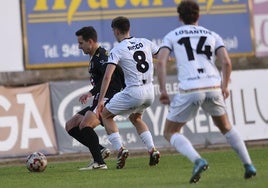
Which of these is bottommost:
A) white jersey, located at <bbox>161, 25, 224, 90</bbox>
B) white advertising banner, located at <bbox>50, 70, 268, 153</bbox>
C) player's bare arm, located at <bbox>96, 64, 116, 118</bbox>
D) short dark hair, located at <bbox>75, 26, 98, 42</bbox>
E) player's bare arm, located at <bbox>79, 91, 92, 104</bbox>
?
white advertising banner, located at <bbox>50, 70, 268, 153</bbox>

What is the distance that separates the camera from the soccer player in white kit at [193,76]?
32.5ft

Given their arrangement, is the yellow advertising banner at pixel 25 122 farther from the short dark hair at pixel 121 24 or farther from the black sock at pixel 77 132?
the short dark hair at pixel 121 24

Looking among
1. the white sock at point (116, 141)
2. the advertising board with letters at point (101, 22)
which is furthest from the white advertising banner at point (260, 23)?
the white sock at point (116, 141)

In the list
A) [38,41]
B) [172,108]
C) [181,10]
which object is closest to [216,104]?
[172,108]

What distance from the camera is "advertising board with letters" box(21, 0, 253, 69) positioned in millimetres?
19922

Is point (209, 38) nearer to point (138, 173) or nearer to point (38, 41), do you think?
point (138, 173)

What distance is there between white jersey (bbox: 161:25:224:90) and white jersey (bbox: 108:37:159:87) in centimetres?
295

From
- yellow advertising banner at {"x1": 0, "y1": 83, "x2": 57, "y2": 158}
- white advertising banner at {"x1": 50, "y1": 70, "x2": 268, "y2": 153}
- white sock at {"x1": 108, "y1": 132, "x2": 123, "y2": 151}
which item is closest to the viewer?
white sock at {"x1": 108, "y1": 132, "x2": 123, "y2": 151}

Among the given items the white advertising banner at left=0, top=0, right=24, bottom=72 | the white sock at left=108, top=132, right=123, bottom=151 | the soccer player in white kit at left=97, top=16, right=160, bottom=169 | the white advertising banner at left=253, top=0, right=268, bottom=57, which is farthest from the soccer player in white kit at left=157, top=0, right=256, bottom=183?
the white advertising banner at left=253, top=0, right=268, bottom=57

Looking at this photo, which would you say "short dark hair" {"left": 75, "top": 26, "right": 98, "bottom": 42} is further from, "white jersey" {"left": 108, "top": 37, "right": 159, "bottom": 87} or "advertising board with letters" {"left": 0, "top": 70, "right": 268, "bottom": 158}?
"advertising board with letters" {"left": 0, "top": 70, "right": 268, "bottom": 158}

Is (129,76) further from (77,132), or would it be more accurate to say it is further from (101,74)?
(77,132)

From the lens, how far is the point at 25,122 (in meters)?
18.6

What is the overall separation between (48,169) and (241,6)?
8335mm

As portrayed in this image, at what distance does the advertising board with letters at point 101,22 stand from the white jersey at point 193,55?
10205 mm
